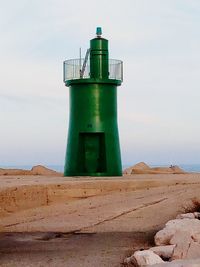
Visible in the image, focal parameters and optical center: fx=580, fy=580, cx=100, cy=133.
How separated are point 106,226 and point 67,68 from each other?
979cm

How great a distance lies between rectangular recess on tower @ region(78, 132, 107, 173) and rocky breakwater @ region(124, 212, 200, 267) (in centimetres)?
1025

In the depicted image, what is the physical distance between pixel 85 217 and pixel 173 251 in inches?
175

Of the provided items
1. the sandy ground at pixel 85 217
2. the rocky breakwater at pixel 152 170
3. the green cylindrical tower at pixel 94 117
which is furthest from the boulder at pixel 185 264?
the rocky breakwater at pixel 152 170

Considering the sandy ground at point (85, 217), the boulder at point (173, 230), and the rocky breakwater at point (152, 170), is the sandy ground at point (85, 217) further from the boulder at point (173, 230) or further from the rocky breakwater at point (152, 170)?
the rocky breakwater at point (152, 170)

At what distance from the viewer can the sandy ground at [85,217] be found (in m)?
7.40

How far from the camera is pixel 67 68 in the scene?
18.7 metres

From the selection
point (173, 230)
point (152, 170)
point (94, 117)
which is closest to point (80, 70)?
point (94, 117)

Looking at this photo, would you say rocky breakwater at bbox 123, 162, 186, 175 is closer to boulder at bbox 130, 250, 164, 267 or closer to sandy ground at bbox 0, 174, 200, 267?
sandy ground at bbox 0, 174, 200, 267

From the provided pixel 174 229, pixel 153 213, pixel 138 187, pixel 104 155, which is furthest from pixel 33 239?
pixel 104 155

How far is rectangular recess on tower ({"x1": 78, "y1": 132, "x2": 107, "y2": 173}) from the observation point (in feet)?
58.8

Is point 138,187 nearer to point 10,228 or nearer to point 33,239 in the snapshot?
point 10,228

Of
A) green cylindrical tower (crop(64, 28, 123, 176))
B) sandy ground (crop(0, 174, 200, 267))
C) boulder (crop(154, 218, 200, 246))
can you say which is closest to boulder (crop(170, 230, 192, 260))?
boulder (crop(154, 218, 200, 246))

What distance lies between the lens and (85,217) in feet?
34.9

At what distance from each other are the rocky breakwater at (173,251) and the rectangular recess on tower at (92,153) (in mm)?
10253
